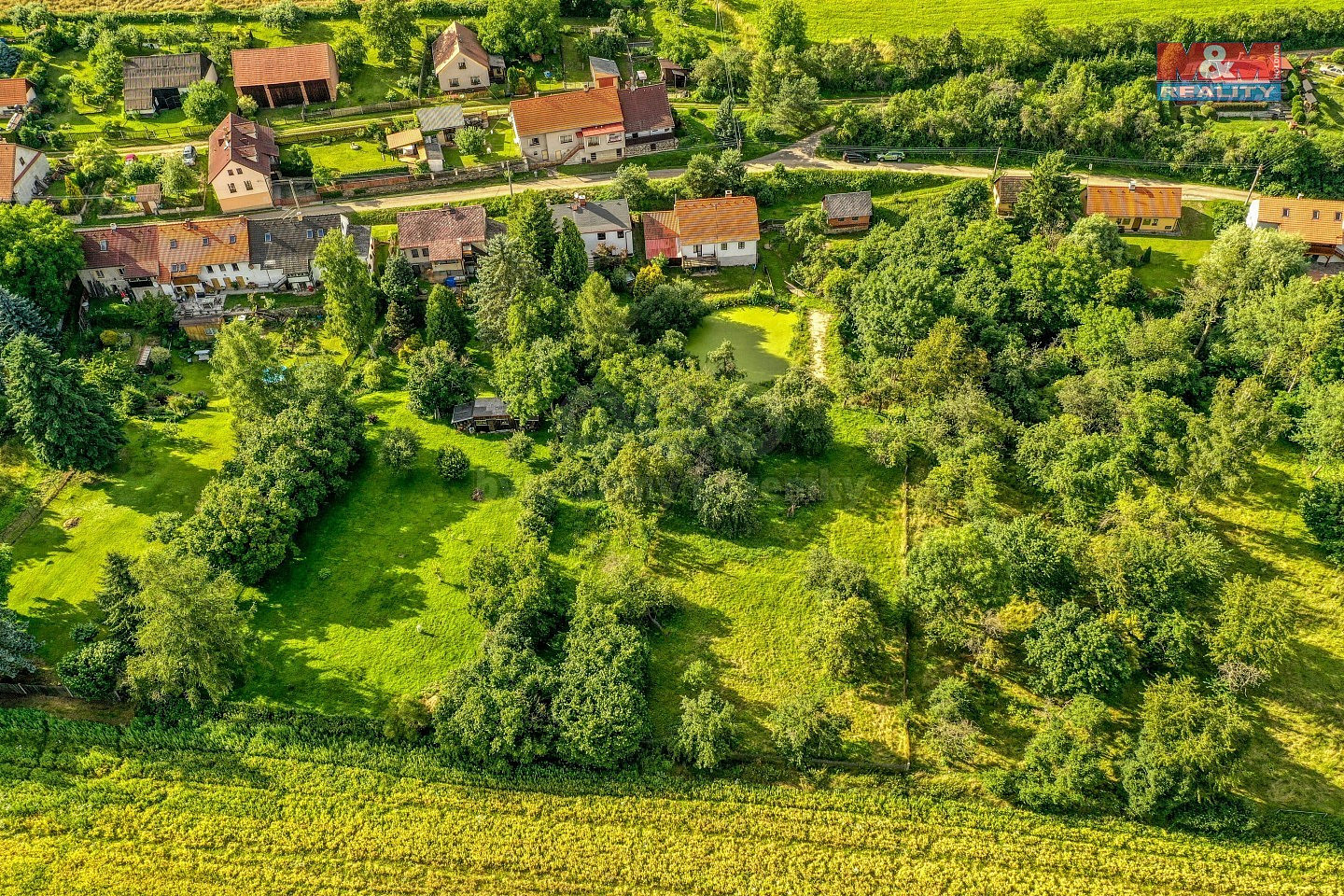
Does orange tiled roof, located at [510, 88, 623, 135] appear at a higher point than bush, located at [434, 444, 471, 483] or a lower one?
higher

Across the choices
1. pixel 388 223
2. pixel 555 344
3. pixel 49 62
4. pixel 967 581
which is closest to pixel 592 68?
pixel 388 223

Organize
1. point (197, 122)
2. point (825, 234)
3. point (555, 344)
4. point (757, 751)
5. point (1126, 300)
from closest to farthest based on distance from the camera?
point (757, 751), point (555, 344), point (1126, 300), point (825, 234), point (197, 122)

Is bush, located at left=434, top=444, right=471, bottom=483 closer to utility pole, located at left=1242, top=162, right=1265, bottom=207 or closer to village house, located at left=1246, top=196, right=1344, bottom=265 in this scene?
village house, located at left=1246, top=196, right=1344, bottom=265

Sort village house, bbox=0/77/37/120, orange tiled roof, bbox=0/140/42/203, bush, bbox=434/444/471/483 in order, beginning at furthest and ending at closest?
village house, bbox=0/77/37/120, orange tiled roof, bbox=0/140/42/203, bush, bbox=434/444/471/483

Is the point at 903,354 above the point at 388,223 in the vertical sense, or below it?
below

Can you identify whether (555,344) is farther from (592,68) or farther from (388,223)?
(592,68)

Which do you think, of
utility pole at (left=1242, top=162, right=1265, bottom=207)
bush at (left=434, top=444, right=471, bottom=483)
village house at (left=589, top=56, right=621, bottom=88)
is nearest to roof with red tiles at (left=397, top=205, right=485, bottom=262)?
bush at (left=434, top=444, right=471, bottom=483)
